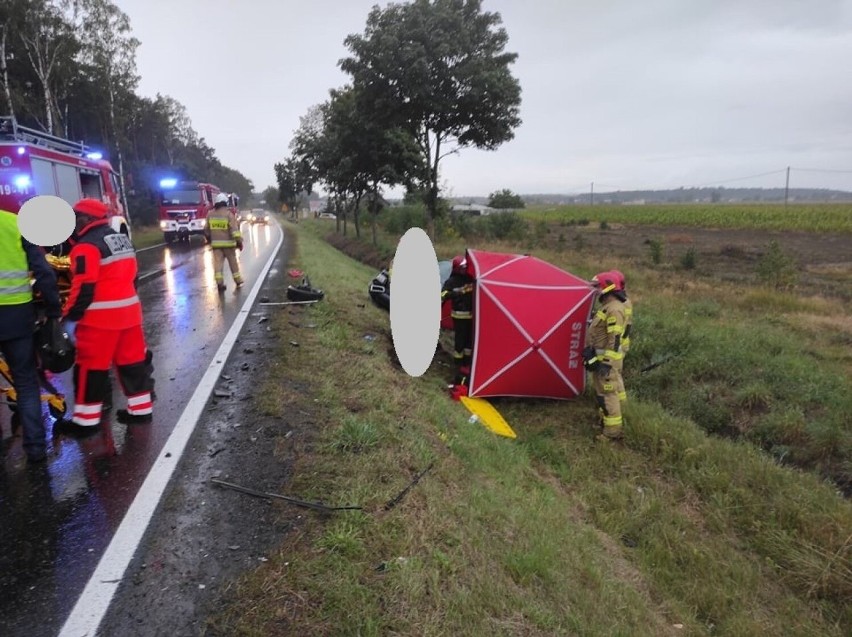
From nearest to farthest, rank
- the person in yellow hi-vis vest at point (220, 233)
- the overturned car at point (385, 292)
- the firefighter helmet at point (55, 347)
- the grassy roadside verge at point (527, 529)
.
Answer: the grassy roadside verge at point (527, 529) < the firefighter helmet at point (55, 347) < the overturned car at point (385, 292) < the person in yellow hi-vis vest at point (220, 233)

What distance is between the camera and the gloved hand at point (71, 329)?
340 cm

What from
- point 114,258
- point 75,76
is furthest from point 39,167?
point 75,76

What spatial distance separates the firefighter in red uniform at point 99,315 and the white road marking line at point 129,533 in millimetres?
475

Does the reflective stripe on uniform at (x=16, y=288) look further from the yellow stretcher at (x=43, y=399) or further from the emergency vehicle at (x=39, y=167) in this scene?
the emergency vehicle at (x=39, y=167)

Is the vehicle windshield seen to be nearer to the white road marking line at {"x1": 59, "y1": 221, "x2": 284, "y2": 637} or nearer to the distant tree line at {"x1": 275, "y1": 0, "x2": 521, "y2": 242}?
the distant tree line at {"x1": 275, "y1": 0, "x2": 521, "y2": 242}

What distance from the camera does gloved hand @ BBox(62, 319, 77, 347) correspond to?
340 centimetres

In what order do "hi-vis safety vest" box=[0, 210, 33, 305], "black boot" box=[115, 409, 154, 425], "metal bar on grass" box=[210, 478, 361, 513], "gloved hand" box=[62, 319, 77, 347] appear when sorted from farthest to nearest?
"black boot" box=[115, 409, 154, 425], "gloved hand" box=[62, 319, 77, 347], "hi-vis safety vest" box=[0, 210, 33, 305], "metal bar on grass" box=[210, 478, 361, 513]

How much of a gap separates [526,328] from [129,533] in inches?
174

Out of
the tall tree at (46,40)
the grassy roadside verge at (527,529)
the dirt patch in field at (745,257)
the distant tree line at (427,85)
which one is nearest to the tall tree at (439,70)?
the distant tree line at (427,85)

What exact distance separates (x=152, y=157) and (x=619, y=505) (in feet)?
165

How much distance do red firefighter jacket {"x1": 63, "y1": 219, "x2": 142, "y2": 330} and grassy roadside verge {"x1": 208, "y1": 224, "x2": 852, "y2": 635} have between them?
49.2 inches

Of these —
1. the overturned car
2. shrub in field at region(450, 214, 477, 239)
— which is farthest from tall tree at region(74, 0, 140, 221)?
the overturned car

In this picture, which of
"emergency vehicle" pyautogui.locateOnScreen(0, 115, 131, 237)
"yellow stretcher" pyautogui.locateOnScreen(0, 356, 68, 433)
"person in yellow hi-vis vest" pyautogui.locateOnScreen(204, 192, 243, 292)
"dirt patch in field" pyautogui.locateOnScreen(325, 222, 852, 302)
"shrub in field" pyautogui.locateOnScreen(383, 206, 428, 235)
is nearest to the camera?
"yellow stretcher" pyautogui.locateOnScreen(0, 356, 68, 433)

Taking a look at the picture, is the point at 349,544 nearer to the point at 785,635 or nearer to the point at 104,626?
the point at 104,626
